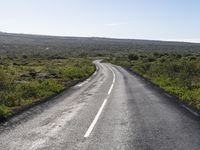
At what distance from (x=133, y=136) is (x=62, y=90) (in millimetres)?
14458

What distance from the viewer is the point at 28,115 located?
42.9 ft

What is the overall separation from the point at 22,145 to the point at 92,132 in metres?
2.24

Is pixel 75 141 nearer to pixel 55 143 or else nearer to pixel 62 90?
pixel 55 143

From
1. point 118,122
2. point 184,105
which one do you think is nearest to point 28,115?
point 118,122

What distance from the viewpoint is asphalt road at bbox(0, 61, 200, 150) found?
28.0 feet

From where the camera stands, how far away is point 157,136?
30.8 ft

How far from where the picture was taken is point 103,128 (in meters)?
10.5

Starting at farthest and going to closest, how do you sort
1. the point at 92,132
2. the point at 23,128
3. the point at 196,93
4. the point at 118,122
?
the point at 196,93, the point at 118,122, the point at 23,128, the point at 92,132

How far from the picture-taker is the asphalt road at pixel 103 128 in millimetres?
8531

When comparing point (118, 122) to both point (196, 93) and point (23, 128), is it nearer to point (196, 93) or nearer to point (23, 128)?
point (23, 128)

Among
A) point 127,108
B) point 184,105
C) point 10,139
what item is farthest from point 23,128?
point 184,105

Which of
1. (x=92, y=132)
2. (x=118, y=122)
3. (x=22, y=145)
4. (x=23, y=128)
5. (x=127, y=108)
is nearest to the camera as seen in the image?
(x=22, y=145)

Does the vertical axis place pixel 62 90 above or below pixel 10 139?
below

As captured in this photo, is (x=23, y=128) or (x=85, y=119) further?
(x=85, y=119)
